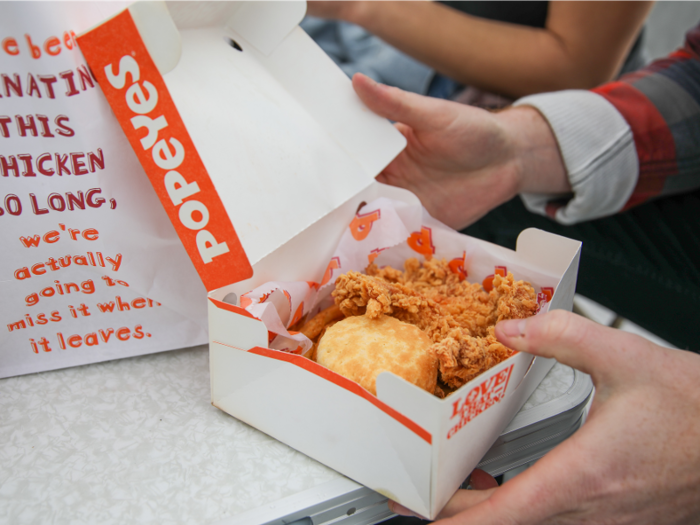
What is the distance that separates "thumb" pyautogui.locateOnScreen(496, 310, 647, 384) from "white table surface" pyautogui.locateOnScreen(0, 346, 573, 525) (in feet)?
0.66

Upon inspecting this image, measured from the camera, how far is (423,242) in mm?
870

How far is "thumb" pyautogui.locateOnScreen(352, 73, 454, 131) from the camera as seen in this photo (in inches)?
33.1

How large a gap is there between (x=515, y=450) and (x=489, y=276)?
0.28 meters

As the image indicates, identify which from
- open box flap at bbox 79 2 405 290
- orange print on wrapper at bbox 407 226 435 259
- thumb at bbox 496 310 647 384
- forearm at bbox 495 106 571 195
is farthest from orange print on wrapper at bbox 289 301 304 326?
forearm at bbox 495 106 571 195

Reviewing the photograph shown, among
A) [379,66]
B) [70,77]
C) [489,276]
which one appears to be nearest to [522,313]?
[489,276]

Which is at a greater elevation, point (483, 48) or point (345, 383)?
point (483, 48)

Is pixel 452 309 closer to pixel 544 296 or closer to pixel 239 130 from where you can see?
pixel 544 296

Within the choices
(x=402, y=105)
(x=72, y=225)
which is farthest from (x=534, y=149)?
(x=72, y=225)

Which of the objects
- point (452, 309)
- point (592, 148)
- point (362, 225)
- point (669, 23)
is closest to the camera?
point (452, 309)

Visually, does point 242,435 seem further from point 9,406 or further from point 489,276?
point 489,276

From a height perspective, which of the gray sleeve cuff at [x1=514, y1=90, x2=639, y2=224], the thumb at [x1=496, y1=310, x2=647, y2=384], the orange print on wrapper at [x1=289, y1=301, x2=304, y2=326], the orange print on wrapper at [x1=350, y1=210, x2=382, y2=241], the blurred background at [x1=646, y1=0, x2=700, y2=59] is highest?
the blurred background at [x1=646, y1=0, x2=700, y2=59]

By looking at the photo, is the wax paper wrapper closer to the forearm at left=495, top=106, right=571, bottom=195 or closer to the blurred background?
the forearm at left=495, top=106, right=571, bottom=195

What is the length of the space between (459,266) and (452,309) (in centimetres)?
13

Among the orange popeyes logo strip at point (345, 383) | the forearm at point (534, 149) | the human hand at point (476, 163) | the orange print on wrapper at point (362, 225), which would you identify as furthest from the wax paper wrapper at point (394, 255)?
the forearm at point (534, 149)
